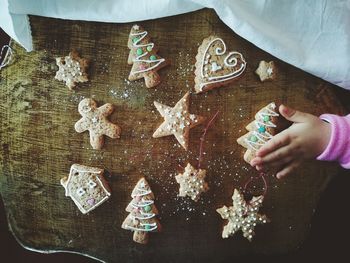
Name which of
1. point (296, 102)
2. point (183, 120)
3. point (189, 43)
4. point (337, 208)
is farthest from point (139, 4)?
point (337, 208)

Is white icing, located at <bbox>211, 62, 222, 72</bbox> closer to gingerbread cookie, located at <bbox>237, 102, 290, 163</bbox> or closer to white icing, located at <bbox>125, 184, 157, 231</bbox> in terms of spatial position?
gingerbread cookie, located at <bbox>237, 102, 290, 163</bbox>

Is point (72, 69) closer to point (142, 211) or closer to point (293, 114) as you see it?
point (142, 211)

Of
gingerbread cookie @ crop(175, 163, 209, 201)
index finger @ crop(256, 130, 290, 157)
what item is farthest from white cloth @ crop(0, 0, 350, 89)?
gingerbread cookie @ crop(175, 163, 209, 201)

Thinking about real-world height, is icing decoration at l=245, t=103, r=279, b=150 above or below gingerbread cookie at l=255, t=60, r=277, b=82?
below

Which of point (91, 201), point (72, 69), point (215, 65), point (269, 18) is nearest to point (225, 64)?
point (215, 65)

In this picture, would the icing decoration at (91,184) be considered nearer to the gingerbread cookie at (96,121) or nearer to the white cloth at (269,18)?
the gingerbread cookie at (96,121)

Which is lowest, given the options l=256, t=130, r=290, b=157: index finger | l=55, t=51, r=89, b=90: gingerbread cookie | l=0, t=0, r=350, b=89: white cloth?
l=256, t=130, r=290, b=157: index finger

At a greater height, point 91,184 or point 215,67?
point 215,67

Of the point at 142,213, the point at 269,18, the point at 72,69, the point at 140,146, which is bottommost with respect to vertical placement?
the point at 142,213
